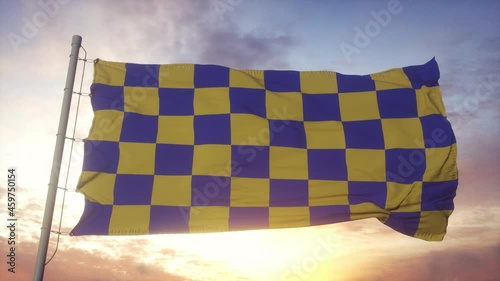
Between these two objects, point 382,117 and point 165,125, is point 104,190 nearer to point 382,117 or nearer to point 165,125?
point 165,125

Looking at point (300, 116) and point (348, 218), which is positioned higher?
point (300, 116)

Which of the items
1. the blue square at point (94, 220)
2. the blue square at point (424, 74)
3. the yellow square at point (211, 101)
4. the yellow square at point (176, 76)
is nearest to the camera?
the blue square at point (94, 220)

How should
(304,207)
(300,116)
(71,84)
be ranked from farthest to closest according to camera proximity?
(300,116), (304,207), (71,84)

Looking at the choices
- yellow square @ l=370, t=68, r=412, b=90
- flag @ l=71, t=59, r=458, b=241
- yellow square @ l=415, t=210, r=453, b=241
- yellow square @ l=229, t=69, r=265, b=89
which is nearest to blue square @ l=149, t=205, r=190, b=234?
flag @ l=71, t=59, r=458, b=241

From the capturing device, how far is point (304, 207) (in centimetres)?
626

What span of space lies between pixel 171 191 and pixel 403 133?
3.05m

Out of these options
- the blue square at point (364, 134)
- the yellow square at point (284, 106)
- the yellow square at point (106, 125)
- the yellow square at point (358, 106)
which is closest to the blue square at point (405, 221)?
the blue square at point (364, 134)

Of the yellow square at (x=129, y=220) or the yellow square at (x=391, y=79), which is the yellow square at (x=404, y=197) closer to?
the yellow square at (x=391, y=79)

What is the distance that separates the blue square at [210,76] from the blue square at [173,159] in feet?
3.22

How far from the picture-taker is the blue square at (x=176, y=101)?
6.55 meters

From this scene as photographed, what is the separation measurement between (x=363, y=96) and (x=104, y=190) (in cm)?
358

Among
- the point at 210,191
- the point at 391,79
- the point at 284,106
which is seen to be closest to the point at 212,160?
the point at 210,191

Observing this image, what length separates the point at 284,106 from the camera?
265 inches

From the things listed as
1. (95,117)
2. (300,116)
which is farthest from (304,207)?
(95,117)
